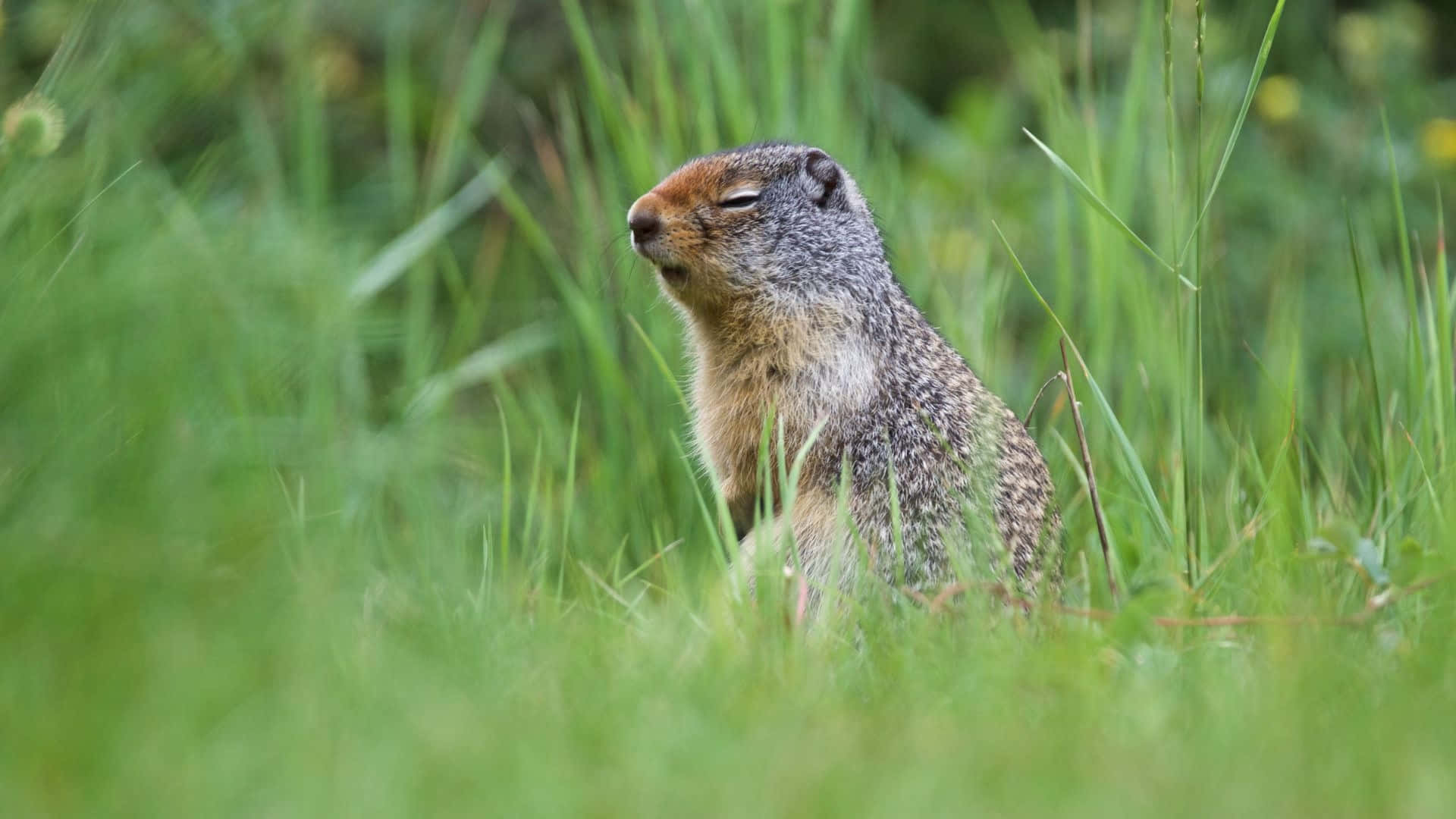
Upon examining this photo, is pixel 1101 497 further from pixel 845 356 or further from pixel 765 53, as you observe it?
pixel 765 53

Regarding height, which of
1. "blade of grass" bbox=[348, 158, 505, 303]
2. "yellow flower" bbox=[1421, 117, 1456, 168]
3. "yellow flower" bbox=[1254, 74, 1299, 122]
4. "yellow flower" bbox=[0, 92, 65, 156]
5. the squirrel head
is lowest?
"yellow flower" bbox=[1421, 117, 1456, 168]

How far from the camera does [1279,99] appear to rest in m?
5.85

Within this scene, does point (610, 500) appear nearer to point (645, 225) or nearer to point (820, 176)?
point (645, 225)

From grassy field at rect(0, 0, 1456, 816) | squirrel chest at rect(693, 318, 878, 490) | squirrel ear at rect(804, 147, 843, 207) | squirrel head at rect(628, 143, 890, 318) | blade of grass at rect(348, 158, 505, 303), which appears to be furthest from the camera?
blade of grass at rect(348, 158, 505, 303)

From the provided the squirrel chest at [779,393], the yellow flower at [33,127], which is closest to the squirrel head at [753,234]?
the squirrel chest at [779,393]

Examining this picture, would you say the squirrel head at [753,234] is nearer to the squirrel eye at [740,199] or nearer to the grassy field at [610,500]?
the squirrel eye at [740,199]

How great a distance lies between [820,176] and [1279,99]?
262cm

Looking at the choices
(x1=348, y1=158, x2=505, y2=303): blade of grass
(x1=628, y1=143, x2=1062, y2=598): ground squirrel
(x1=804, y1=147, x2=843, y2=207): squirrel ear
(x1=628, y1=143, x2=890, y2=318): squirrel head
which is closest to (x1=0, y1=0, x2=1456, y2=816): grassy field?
(x1=348, y1=158, x2=505, y2=303): blade of grass

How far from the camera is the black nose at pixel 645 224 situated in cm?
363

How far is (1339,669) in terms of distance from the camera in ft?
7.20

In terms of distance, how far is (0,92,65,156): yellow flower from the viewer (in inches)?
97.6

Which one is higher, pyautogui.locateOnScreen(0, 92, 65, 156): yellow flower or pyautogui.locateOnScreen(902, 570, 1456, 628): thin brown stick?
pyautogui.locateOnScreen(0, 92, 65, 156): yellow flower

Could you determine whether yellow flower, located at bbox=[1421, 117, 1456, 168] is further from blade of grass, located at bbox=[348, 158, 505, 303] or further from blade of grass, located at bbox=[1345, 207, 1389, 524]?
blade of grass, located at bbox=[348, 158, 505, 303]

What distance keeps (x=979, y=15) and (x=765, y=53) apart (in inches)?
124
